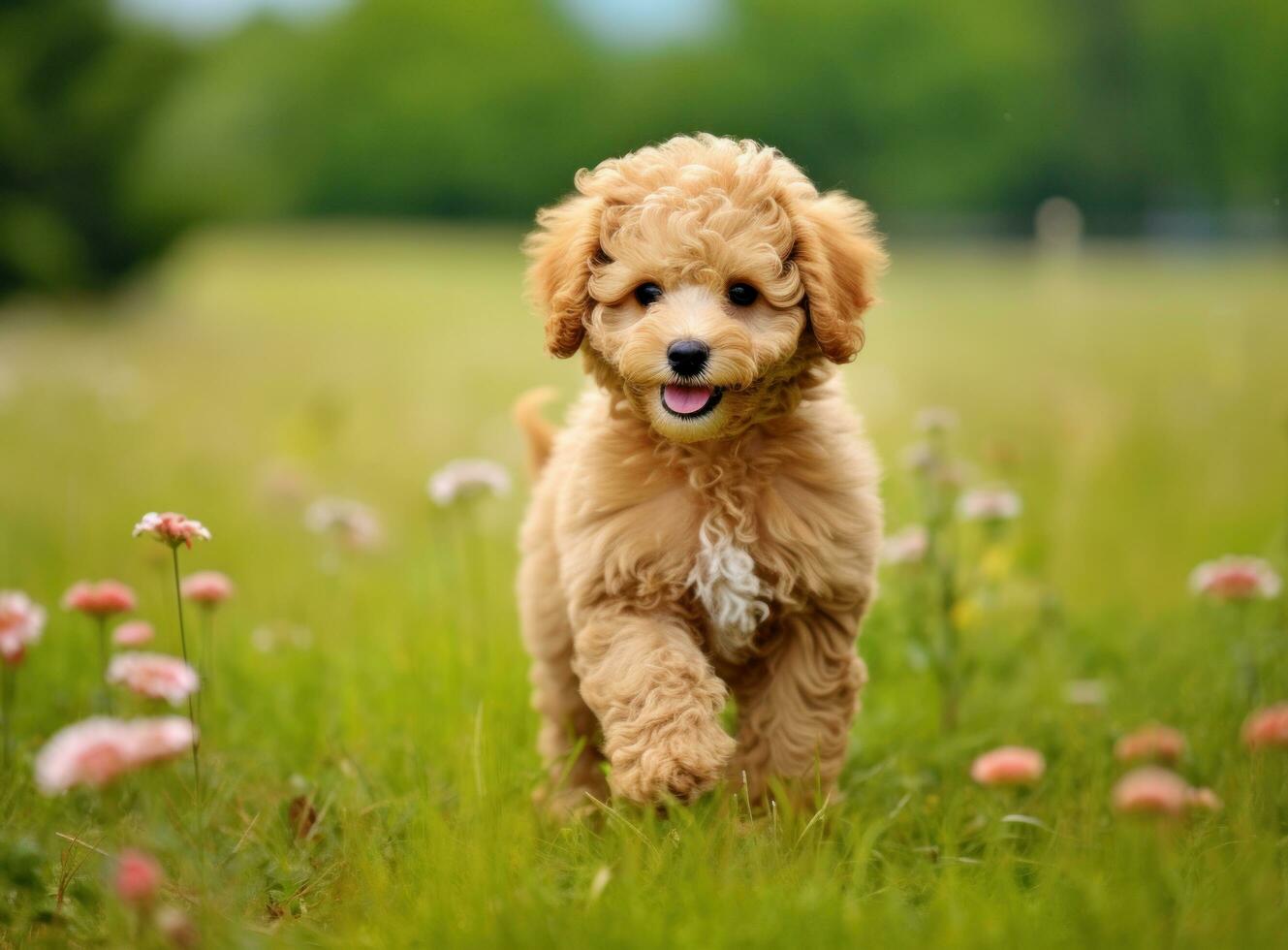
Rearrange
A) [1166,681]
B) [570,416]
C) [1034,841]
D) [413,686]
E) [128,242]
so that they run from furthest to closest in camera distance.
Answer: [128,242]
[1166,681]
[413,686]
[570,416]
[1034,841]

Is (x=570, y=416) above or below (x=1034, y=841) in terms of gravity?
above

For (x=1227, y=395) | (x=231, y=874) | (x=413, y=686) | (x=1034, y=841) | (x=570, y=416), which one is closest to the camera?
(x=231, y=874)

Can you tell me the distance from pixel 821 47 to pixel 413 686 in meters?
34.3

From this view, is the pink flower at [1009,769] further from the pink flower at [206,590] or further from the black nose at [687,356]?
the pink flower at [206,590]

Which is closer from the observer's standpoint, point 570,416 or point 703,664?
point 703,664

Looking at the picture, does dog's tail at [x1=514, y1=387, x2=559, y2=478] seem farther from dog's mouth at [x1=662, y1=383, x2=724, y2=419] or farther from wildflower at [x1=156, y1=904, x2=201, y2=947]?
wildflower at [x1=156, y1=904, x2=201, y2=947]

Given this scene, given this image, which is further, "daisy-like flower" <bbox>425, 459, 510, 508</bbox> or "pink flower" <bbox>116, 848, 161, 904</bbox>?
"daisy-like flower" <bbox>425, 459, 510, 508</bbox>

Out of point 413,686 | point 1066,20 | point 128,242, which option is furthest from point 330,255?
point 413,686

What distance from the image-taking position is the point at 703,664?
10.2 ft

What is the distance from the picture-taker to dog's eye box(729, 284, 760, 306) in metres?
3.17

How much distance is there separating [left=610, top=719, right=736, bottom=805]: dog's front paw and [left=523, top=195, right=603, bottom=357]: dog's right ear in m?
0.98

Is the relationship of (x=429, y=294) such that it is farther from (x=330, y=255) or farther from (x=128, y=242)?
(x=330, y=255)

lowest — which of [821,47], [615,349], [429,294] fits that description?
[429,294]

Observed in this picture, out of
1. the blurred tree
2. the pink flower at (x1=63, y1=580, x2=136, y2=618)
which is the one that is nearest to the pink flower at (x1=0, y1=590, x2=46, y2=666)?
the pink flower at (x1=63, y1=580, x2=136, y2=618)
